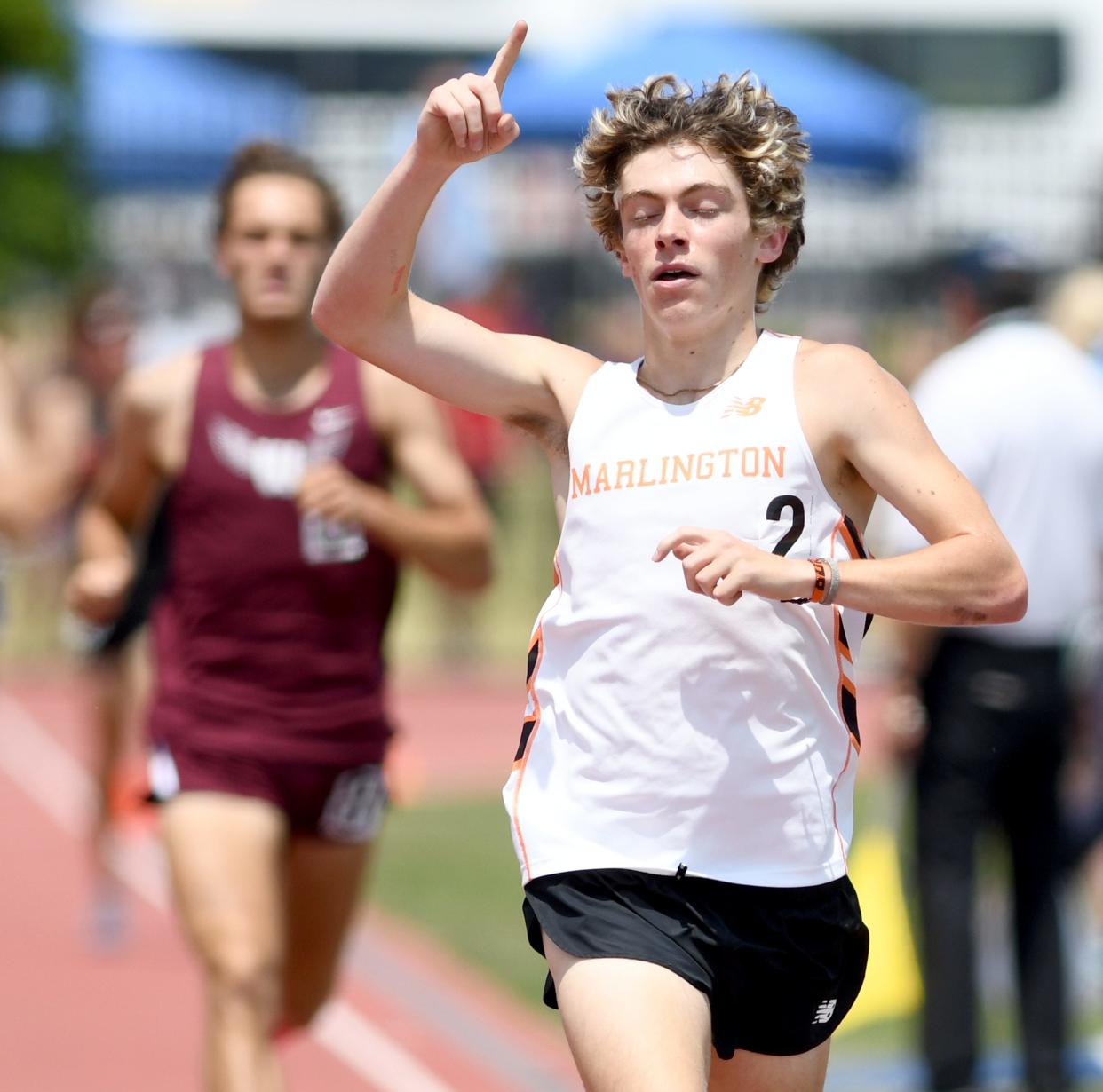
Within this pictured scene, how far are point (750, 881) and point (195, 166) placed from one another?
18.6m

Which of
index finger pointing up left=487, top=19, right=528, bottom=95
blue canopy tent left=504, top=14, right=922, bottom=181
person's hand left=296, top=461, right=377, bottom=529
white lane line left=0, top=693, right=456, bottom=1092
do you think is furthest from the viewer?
blue canopy tent left=504, top=14, right=922, bottom=181

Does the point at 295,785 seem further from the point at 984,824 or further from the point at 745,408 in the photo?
the point at 984,824

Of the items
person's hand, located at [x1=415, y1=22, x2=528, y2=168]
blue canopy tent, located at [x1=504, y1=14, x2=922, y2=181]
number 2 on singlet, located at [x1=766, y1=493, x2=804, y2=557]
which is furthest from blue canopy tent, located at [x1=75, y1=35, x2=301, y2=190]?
number 2 on singlet, located at [x1=766, y1=493, x2=804, y2=557]

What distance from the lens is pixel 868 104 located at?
15.4 m

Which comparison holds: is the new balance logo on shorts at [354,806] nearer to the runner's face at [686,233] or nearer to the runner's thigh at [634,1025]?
the runner's thigh at [634,1025]

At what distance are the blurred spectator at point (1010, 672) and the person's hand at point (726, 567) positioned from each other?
2.57 metres

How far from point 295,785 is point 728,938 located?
1.70 m

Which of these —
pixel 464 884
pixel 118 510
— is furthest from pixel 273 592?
pixel 464 884

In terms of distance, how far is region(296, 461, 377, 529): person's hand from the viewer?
15.4 feet

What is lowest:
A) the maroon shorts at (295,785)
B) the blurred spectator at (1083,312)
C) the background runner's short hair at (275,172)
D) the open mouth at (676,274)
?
the maroon shorts at (295,785)

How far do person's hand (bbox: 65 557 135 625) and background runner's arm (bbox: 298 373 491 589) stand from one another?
53 centimetres

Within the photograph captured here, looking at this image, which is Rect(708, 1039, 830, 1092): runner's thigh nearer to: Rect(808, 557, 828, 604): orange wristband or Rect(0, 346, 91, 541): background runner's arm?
Rect(808, 557, 828, 604): orange wristband

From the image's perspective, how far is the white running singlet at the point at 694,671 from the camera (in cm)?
333

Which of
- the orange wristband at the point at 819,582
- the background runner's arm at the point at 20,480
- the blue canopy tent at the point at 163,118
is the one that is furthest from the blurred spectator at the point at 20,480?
the blue canopy tent at the point at 163,118
